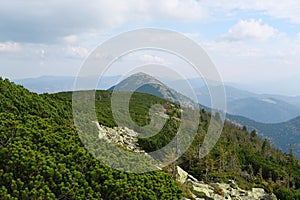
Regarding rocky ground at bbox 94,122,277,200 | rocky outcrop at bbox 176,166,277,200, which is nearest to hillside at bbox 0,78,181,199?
rocky ground at bbox 94,122,277,200

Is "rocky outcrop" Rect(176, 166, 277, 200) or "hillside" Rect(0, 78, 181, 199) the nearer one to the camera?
"hillside" Rect(0, 78, 181, 199)

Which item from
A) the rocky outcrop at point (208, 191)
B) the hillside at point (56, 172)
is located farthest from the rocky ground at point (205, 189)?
the hillside at point (56, 172)

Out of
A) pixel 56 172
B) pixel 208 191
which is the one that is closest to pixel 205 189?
pixel 208 191

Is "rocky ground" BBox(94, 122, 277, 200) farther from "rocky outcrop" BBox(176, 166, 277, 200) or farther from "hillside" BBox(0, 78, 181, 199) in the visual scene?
"hillside" BBox(0, 78, 181, 199)

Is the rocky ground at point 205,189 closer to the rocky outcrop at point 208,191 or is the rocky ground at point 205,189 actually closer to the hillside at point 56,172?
the rocky outcrop at point 208,191

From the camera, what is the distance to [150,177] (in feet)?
47.8

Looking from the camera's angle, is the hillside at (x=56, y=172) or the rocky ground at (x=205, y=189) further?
the rocky ground at (x=205, y=189)

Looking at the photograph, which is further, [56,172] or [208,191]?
[208,191]

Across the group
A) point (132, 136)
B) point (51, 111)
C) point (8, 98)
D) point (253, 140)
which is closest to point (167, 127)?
point (132, 136)

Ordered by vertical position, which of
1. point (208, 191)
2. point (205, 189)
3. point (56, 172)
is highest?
point (56, 172)

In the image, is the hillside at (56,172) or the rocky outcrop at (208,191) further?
the rocky outcrop at (208,191)

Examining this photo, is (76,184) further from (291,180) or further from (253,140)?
(253,140)

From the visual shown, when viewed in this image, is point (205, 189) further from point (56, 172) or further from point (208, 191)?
point (56, 172)

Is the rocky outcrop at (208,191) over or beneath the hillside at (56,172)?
beneath
